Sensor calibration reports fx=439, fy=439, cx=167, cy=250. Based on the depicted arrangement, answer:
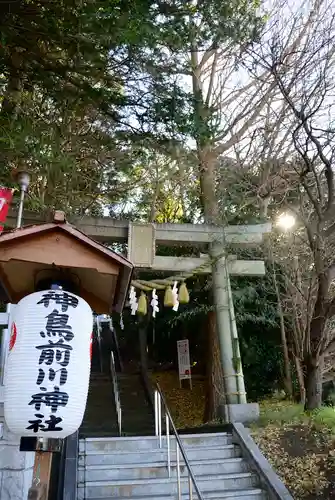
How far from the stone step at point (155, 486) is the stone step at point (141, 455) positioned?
58 centimetres

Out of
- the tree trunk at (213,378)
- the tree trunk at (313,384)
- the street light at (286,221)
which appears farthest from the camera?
the street light at (286,221)

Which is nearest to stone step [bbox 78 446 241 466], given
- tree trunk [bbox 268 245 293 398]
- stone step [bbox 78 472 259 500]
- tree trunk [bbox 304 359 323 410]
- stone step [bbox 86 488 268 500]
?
stone step [bbox 78 472 259 500]

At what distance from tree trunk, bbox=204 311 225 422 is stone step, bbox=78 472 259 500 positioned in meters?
2.74

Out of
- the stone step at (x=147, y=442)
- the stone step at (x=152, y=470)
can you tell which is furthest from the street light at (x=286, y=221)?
the stone step at (x=152, y=470)

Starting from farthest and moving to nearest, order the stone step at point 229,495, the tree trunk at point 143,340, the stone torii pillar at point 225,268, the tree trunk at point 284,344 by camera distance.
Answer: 1. the tree trunk at point 143,340
2. the tree trunk at point 284,344
3. the stone torii pillar at point 225,268
4. the stone step at point 229,495

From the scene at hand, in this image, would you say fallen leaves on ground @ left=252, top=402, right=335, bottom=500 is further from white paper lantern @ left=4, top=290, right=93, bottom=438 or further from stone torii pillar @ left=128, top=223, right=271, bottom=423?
white paper lantern @ left=4, top=290, right=93, bottom=438

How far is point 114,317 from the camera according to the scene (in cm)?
1764

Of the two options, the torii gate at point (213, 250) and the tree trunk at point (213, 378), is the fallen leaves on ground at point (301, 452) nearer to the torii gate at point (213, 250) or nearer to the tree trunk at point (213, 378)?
the torii gate at point (213, 250)

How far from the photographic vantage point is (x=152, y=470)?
6.52 m

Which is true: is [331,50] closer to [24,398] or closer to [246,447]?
[246,447]

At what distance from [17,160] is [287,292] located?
7.37m

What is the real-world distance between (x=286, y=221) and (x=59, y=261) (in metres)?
9.41

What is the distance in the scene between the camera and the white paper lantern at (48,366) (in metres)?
3.27

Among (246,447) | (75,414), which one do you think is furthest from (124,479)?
(75,414)
